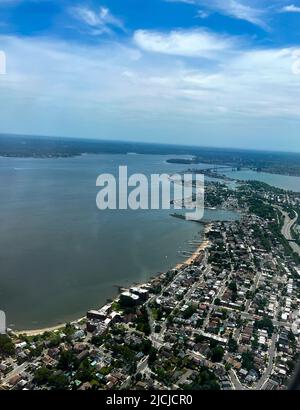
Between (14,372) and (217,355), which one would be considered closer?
(14,372)

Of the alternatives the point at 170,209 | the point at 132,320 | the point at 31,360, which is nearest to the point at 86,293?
the point at 132,320

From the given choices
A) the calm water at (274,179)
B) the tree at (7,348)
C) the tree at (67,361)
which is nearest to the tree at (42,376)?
the tree at (67,361)

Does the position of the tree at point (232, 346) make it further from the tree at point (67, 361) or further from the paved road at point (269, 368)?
the tree at point (67, 361)

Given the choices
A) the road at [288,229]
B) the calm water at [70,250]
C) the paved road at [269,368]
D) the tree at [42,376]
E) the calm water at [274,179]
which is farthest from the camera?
the calm water at [274,179]

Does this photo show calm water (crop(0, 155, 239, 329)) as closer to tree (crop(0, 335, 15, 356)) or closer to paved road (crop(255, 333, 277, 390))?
tree (crop(0, 335, 15, 356))

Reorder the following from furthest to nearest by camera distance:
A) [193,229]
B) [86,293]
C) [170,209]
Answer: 1. [170,209]
2. [193,229]
3. [86,293]

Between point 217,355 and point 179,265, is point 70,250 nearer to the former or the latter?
point 179,265

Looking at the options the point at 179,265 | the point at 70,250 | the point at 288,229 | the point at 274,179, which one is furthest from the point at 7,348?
the point at 274,179

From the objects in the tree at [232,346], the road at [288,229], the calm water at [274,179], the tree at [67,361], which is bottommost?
the tree at [232,346]

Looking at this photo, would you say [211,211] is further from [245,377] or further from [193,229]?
[245,377]
